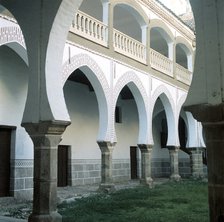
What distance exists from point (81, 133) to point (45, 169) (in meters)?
9.73

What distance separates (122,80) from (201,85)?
9000mm

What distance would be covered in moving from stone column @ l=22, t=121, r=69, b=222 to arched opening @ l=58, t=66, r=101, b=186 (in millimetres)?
8537

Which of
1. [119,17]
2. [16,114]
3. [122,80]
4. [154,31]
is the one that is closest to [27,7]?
[16,114]

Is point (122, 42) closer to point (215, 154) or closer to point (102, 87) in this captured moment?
point (102, 87)

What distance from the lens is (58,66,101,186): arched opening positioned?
13.6m

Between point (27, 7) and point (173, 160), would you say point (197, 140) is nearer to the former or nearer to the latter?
point (173, 160)

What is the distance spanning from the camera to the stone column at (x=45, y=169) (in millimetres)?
4539

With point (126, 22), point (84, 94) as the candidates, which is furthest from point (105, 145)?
point (126, 22)

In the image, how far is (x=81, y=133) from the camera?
14.3m

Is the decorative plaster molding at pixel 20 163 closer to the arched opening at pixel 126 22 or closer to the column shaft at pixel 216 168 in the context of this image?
the arched opening at pixel 126 22

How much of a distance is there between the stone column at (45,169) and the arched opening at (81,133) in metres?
8.54

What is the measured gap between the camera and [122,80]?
12305 mm

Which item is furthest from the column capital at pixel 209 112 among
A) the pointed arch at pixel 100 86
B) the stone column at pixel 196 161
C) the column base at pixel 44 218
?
the stone column at pixel 196 161

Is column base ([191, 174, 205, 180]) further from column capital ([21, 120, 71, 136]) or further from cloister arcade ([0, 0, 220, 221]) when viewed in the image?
column capital ([21, 120, 71, 136])
